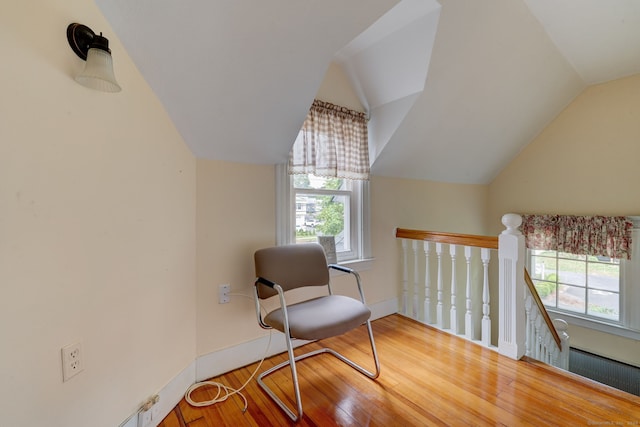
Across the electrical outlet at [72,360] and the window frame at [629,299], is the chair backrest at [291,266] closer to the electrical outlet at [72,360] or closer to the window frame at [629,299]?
the electrical outlet at [72,360]

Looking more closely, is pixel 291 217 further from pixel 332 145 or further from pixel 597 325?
pixel 597 325

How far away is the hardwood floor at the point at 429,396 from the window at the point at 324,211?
2.83 feet

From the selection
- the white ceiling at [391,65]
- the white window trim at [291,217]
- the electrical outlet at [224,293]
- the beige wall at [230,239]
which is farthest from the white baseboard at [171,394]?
the white ceiling at [391,65]

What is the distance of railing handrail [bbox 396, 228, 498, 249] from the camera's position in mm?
2021

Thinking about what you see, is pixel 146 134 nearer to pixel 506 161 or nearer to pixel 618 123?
pixel 506 161

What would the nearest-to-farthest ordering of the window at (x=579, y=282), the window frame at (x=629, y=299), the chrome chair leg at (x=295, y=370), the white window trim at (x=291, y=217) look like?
the chrome chair leg at (x=295, y=370) → the white window trim at (x=291, y=217) → the window frame at (x=629, y=299) → the window at (x=579, y=282)

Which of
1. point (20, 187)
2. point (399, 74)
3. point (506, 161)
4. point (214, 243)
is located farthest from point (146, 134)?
point (506, 161)

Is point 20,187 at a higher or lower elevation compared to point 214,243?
higher

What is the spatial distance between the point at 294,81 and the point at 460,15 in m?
1.19

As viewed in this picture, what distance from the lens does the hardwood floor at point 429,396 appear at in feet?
4.55

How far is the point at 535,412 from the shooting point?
4.68ft

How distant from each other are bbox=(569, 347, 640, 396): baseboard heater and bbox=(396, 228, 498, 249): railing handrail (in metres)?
2.76

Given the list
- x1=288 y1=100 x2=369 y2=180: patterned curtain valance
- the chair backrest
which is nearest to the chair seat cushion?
the chair backrest

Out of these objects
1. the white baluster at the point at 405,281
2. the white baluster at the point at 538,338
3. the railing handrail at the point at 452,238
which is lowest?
the white baluster at the point at 538,338
